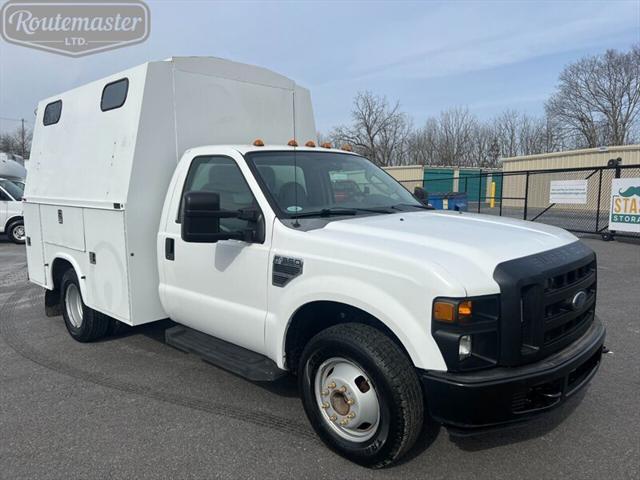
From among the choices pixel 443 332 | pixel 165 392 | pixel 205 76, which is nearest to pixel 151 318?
pixel 165 392

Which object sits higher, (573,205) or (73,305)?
(573,205)

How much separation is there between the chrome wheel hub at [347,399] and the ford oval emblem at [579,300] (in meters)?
1.33

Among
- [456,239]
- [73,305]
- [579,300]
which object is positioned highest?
[456,239]

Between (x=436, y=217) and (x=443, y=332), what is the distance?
1396 millimetres

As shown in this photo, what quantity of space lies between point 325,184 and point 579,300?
2057 millimetres

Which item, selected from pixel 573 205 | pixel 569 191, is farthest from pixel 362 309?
pixel 573 205

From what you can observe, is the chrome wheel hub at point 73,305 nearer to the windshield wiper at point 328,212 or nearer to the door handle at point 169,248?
the door handle at point 169,248

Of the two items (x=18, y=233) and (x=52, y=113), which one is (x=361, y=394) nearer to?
(x=52, y=113)

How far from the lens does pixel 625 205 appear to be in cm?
1212

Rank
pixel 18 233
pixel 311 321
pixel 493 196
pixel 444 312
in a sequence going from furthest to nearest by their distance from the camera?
pixel 493 196, pixel 18 233, pixel 311 321, pixel 444 312

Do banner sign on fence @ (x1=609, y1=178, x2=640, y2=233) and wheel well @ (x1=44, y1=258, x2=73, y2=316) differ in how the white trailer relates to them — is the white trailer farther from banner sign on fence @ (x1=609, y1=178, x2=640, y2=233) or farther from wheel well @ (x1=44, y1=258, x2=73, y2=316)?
banner sign on fence @ (x1=609, y1=178, x2=640, y2=233)

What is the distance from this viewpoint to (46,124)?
5965mm

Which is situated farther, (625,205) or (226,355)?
(625,205)

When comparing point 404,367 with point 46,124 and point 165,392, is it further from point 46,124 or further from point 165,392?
point 46,124
